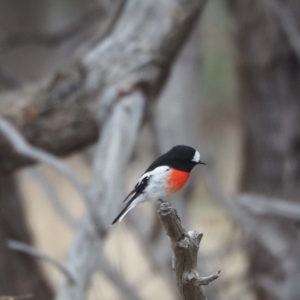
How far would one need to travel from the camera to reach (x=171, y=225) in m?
1.69

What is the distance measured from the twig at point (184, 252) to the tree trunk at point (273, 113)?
4095 millimetres

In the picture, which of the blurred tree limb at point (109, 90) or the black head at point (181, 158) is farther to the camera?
the blurred tree limb at point (109, 90)

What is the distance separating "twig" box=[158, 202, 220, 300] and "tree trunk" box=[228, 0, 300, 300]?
4095 mm

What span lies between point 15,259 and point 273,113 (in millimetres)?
2755

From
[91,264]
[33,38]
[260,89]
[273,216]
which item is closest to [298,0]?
[260,89]

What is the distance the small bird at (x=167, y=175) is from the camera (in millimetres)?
1744

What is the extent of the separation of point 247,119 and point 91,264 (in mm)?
3191

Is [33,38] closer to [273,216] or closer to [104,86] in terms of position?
[104,86]

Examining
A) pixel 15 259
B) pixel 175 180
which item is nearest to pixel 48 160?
pixel 175 180

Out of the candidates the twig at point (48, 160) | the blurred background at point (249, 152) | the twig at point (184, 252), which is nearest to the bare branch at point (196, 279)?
the twig at point (184, 252)

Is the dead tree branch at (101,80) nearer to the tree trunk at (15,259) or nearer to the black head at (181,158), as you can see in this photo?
the tree trunk at (15,259)

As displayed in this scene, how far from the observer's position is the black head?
5.67 ft

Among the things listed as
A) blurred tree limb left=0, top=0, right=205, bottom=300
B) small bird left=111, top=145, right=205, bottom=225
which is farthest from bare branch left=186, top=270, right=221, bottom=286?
blurred tree limb left=0, top=0, right=205, bottom=300

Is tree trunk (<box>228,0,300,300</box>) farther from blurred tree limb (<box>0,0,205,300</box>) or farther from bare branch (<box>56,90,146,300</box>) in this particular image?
bare branch (<box>56,90,146,300</box>)
